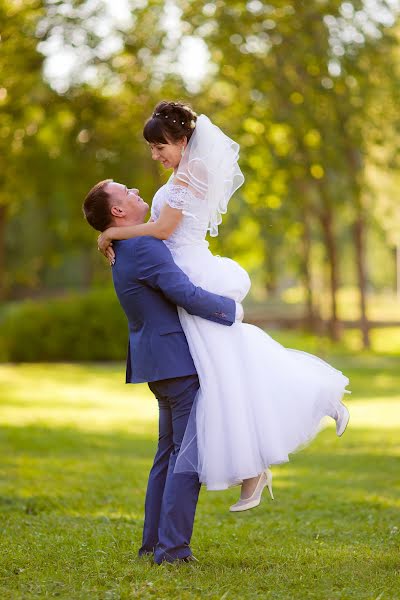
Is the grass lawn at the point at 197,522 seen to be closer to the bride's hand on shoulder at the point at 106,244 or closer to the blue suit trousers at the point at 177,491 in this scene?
the blue suit trousers at the point at 177,491

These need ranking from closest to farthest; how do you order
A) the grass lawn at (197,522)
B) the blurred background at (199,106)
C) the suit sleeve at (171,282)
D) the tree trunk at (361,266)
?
1. the grass lawn at (197,522)
2. the suit sleeve at (171,282)
3. the blurred background at (199,106)
4. the tree trunk at (361,266)

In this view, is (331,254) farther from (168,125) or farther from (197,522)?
(168,125)

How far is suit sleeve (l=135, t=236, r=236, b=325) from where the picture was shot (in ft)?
17.3

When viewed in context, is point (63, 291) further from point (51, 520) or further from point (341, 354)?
point (51, 520)

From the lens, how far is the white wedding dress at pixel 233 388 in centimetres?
530

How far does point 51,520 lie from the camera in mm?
7383

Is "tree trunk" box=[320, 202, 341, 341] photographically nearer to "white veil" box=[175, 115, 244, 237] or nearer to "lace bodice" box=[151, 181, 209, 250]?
"white veil" box=[175, 115, 244, 237]

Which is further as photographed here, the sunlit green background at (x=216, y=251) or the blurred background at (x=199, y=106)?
the blurred background at (x=199, y=106)

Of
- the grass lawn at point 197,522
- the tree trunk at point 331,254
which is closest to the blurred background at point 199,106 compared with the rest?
the tree trunk at point 331,254

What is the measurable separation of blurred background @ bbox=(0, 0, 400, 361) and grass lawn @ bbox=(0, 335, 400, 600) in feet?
24.4

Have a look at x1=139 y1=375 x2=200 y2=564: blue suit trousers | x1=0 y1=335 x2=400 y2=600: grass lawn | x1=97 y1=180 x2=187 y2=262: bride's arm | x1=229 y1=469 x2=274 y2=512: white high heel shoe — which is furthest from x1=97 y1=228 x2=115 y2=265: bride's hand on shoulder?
x1=0 y1=335 x2=400 y2=600: grass lawn

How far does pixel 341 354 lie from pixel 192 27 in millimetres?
11406

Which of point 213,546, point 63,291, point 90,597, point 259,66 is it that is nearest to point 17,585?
point 90,597

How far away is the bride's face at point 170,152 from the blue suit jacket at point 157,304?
1.34 feet
